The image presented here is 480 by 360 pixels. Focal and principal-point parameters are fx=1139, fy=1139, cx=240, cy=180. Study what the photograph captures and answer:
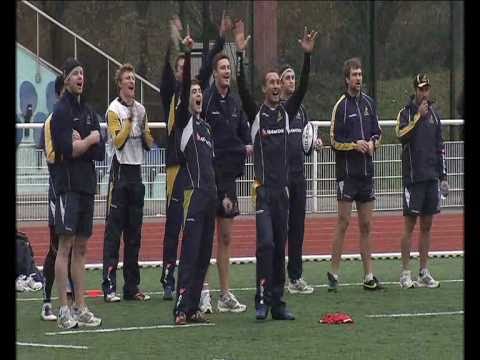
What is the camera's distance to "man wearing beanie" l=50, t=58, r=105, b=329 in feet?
28.8

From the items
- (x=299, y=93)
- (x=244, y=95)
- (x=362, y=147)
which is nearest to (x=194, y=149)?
(x=244, y=95)

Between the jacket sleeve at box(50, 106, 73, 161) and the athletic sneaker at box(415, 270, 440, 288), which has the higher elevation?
the jacket sleeve at box(50, 106, 73, 161)

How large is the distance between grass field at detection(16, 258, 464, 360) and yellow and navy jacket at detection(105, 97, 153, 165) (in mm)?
1427

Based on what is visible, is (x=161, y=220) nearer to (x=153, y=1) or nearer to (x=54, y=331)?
(x=54, y=331)

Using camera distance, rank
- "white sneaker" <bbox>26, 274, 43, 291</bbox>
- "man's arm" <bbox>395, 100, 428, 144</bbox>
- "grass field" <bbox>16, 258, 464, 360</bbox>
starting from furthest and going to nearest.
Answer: "white sneaker" <bbox>26, 274, 43, 291</bbox>, "man's arm" <bbox>395, 100, 428, 144</bbox>, "grass field" <bbox>16, 258, 464, 360</bbox>

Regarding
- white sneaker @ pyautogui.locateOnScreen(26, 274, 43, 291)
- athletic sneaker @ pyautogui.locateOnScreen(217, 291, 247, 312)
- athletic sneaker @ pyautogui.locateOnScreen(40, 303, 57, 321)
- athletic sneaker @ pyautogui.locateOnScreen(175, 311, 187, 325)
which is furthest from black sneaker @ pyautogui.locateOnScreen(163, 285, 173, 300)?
athletic sneaker @ pyautogui.locateOnScreen(175, 311, 187, 325)

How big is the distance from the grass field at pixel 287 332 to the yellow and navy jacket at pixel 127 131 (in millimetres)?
1427

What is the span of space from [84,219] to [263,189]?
4.80ft

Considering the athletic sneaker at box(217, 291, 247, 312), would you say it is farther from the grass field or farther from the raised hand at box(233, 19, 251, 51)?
the raised hand at box(233, 19, 251, 51)

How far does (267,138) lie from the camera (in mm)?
9352

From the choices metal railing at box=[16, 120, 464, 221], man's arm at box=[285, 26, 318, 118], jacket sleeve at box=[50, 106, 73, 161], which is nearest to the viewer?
jacket sleeve at box=[50, 106, 73, 161]

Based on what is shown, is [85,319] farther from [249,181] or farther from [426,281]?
[249,181]

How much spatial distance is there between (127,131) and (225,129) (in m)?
1.32

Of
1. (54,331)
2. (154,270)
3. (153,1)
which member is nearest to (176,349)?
(54,331)
